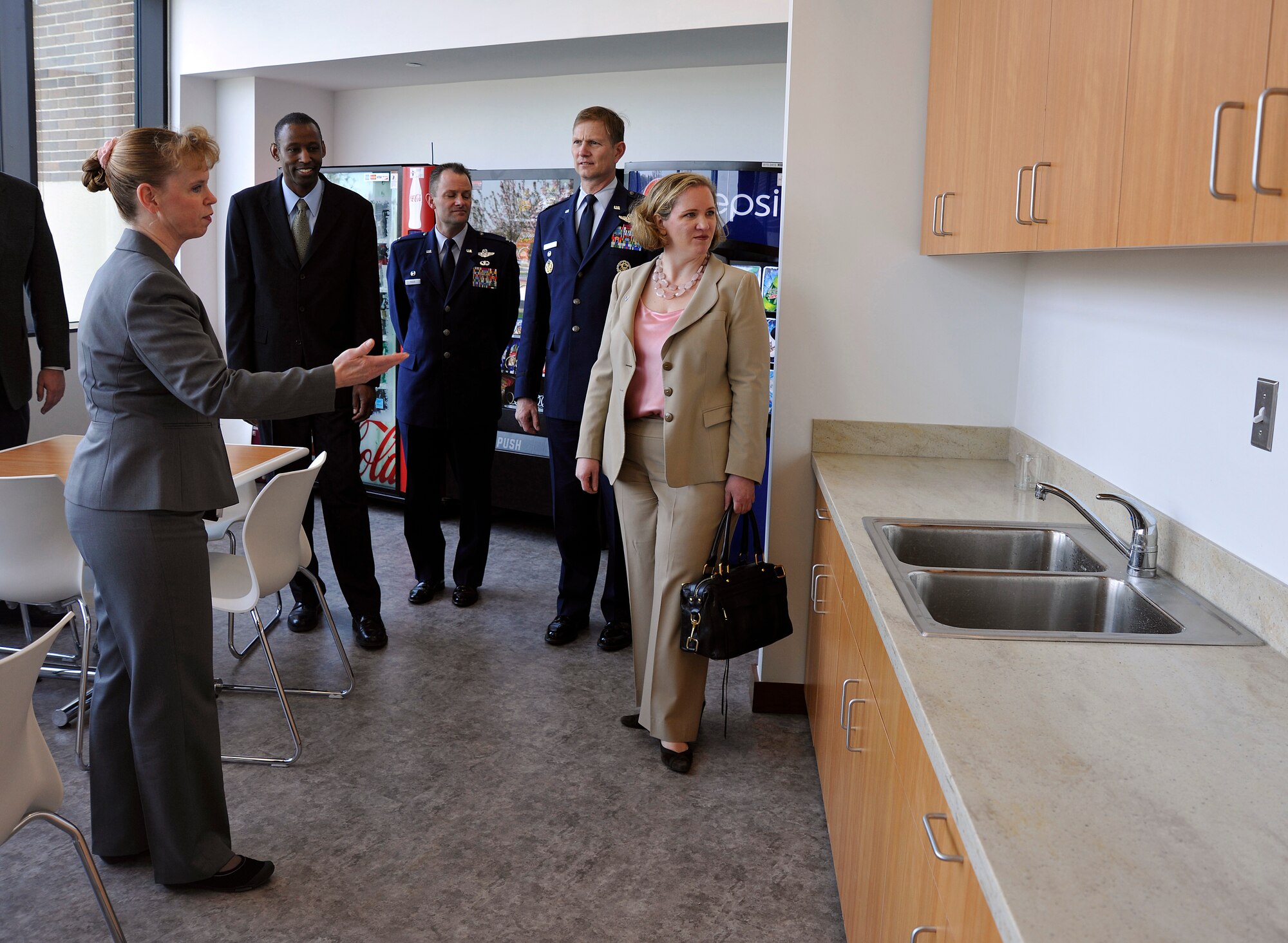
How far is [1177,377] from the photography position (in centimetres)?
220

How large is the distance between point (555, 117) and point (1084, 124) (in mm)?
4466

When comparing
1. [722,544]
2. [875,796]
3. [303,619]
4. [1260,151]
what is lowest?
[303,619]

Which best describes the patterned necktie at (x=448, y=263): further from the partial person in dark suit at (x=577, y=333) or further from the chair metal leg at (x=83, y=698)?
the chair metal leg at (x=83, y=698)

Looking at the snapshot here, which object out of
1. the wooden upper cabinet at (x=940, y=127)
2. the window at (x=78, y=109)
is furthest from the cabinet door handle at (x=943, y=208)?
the window at (x=78, y=109)

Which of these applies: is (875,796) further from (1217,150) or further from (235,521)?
(235,521)

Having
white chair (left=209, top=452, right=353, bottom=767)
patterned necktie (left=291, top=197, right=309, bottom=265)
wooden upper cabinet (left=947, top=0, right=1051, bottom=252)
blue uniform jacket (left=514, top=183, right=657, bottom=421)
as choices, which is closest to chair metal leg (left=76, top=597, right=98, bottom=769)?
white chair (left=209, top=452, right=353, bottom=767)

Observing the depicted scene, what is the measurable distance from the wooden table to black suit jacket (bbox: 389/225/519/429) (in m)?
0.68

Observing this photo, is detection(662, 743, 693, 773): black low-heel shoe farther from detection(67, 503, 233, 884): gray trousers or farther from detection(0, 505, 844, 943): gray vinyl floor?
detection(67, 503, 233, 884): gray trousers

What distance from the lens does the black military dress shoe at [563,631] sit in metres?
4.12

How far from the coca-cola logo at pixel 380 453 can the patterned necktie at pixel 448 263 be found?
1.67 metres

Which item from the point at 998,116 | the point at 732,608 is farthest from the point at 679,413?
the point at 998,116

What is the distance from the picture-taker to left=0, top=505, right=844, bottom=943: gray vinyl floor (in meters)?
2.39

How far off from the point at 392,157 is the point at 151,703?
481 cm

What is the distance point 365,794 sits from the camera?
295 cm
